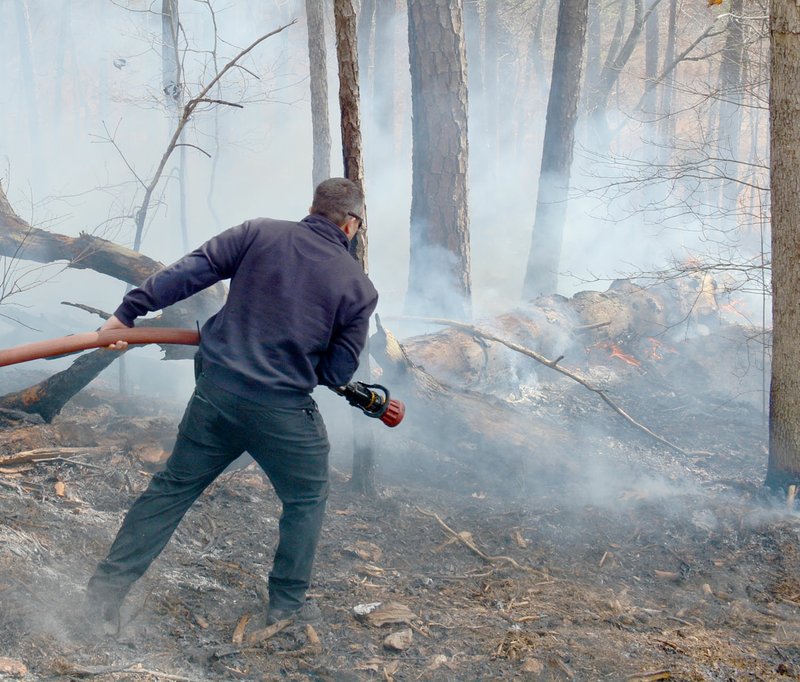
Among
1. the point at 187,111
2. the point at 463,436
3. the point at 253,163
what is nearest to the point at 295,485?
the point at 463,436

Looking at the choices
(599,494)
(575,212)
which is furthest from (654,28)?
(599,494)

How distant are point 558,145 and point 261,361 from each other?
9.34 meters

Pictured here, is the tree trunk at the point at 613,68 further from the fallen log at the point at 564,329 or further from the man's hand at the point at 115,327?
the man's hand at the point at 115,327

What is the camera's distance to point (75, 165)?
27.3 m

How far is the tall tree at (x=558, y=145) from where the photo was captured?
1097 centimetres

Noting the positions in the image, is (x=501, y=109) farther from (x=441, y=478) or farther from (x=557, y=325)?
(x=441, y=478)

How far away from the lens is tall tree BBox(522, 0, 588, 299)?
36.0ft

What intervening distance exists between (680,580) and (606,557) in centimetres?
48

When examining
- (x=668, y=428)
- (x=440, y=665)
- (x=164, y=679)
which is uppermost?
(x=164, y=679)

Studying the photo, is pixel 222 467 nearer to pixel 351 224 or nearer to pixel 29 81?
pixel 351 224

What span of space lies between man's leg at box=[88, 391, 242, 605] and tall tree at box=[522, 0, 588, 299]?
820 cm

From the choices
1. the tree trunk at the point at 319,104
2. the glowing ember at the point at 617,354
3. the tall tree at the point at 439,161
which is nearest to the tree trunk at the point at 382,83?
the tree trunk at the point at 319,104

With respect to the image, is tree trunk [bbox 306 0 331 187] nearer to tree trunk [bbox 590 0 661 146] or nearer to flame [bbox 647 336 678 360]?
flame [bbox 647 336 678 360]

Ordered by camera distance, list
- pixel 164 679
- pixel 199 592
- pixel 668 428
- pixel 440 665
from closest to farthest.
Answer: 1. pixel 164 679
2. pixel 440 665
3. pixel 199 592
4. pixel 668 428
